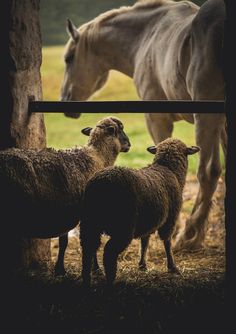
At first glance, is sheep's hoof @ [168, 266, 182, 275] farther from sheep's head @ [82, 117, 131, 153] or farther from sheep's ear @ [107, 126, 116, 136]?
sheep's ear @ [107, 126, 116, 136]

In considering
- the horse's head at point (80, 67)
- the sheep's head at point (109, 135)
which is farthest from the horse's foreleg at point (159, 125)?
the sheep's head at point (109, 135)

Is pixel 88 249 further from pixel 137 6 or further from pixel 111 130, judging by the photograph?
pixel 137 6

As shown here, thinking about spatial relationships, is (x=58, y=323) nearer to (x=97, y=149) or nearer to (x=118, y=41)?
(x=97, y=149)

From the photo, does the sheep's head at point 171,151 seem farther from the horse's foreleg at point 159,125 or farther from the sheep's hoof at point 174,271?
the horse's foreleg at point 159,125

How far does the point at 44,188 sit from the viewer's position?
3404 mm

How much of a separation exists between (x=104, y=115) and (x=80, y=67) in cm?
907

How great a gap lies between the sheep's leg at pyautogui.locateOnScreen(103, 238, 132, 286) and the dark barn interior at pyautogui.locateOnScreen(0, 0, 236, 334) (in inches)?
4.0

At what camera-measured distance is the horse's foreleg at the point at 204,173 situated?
501 centimetres

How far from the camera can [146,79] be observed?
644 centimetres

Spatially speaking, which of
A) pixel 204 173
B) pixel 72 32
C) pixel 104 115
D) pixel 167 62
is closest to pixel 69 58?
pixel 72 32

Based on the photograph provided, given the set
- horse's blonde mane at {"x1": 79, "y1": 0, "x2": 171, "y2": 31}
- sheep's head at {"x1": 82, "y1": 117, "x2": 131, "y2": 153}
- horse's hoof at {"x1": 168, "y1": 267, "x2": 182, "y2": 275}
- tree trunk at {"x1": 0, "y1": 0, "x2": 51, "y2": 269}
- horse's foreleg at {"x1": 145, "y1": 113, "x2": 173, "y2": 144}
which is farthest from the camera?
horse's blonde mane at {"x1": 79, "y1": 0, "x2": 171, "y2": 31}

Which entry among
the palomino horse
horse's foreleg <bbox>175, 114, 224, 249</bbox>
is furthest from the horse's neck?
horse's foreleg <bbox>175, 114, 224, 249</bbox>

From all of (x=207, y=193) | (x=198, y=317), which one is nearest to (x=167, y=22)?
(x=207, y=193)

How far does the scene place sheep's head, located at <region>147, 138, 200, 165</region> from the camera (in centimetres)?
410
